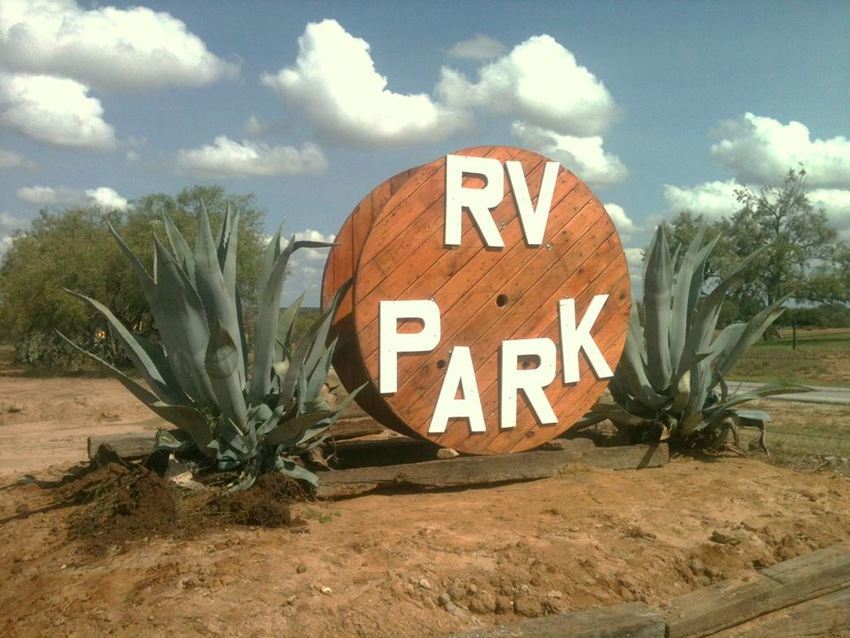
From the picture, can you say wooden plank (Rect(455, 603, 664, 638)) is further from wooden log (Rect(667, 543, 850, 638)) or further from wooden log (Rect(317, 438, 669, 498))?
wooden log (Rect(317, 438, 669, 498))

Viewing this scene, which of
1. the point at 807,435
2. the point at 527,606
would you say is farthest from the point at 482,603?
the point at 807,435

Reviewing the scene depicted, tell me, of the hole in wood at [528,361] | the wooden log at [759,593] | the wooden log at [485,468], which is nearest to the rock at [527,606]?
the wooden log at [759,593]

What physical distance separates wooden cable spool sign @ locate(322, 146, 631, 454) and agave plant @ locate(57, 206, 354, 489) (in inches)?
21.1

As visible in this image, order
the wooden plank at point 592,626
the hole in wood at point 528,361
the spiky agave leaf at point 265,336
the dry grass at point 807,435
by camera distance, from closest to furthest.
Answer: the wooden plank at point 592,626 < the spiky agave leaf at point 265,336 < the hole in wood at point 528,361 < the dry grass at point 807,435

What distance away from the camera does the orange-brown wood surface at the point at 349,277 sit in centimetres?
569

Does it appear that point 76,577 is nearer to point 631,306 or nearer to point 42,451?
point 631,306

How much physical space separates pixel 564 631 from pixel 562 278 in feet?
10.7

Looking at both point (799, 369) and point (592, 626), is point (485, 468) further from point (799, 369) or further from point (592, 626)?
point (799, 369)

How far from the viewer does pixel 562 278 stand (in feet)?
20.3

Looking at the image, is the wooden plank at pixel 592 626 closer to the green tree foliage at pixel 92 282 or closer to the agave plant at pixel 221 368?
the agave plant at pixel 221 368

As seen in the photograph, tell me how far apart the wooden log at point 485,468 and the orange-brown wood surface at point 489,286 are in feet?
0.64

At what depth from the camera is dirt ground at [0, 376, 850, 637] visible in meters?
3.34

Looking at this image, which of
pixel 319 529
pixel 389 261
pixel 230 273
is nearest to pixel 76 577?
pixel 319 529

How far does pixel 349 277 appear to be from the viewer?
5.82 m
